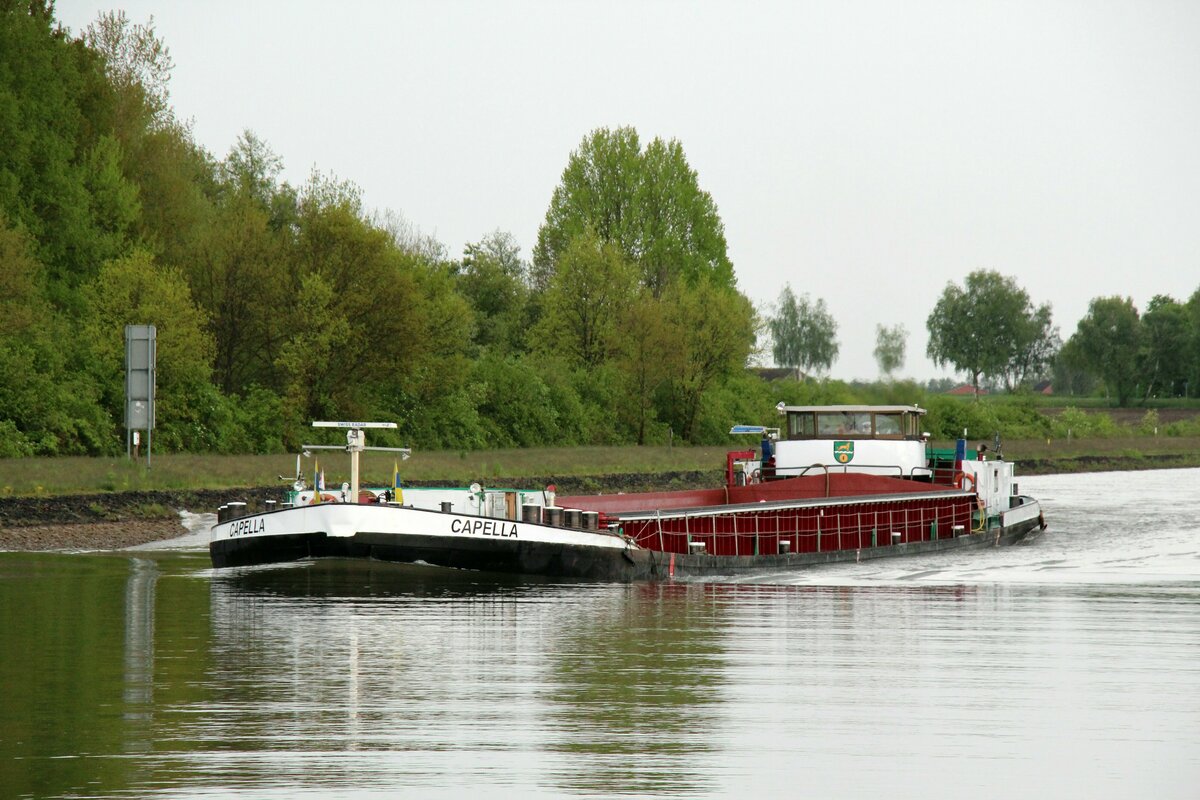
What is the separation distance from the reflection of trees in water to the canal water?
4 centimetres

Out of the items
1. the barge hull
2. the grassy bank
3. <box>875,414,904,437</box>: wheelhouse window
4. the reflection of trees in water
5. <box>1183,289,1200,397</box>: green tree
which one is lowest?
the reflection of trees in water

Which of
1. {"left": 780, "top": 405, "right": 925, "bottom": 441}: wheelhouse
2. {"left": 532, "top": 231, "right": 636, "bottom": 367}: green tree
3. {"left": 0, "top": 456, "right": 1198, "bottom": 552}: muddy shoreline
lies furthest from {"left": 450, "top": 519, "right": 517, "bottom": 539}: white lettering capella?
{"left": 532, "top": 231, "right": 636, "bottom": 367}: green tree

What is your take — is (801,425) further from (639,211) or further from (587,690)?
(639,211)

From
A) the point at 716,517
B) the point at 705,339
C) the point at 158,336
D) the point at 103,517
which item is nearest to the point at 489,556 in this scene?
the point at 716,517

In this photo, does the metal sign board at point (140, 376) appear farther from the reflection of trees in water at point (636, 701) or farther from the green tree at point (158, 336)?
the reflection of trees in water at point (636, 701)

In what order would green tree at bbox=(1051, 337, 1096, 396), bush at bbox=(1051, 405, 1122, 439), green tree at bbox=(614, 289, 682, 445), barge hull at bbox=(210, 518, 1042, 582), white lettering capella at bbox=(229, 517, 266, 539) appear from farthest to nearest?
green tree at bbox=(1051, 337, 1096, 396) → bush at bbox=(1051, 405, 1122, 439) → green tree at bbox=(614, 289, 682, 445) → white lettering capella at bbox=(229, 517, 266, 539) → barge hull at bbox=(210, 518, 1042, 582)

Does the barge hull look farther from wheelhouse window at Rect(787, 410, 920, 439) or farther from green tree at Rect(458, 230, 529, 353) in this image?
green tree at Rect(458, 230, 529, 353)

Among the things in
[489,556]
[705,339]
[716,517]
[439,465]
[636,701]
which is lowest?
[636,701]

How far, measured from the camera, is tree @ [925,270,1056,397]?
139875 millimetres

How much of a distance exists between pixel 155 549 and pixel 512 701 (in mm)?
21260

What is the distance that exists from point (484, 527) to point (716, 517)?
7.95 metres

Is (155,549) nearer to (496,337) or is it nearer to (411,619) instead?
(411,619)

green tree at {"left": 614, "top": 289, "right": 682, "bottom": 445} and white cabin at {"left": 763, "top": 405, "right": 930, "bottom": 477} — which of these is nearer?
white cabin at {"left": 763, "top": 405, "right": 930, "bottom": 477}

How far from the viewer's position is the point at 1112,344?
150m
